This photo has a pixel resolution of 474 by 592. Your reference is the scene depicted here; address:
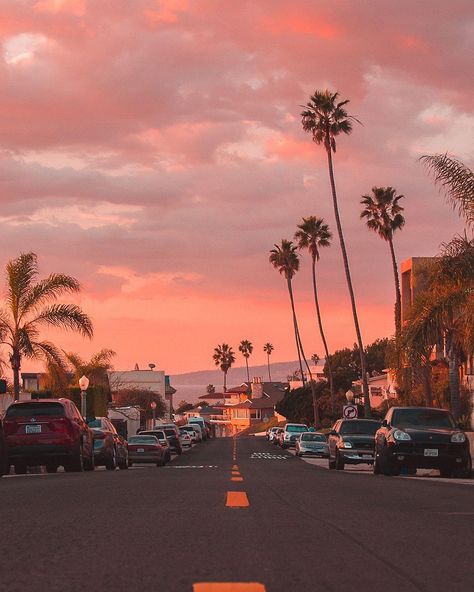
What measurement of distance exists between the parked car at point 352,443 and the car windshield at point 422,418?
652 cm

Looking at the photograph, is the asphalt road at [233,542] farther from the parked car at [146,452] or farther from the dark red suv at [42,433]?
the parked car at [146,452]

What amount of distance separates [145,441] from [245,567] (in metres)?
35.3

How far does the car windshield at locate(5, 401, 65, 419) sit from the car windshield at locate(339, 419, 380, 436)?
1039 centimetres

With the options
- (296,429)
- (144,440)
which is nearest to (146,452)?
(144,440)

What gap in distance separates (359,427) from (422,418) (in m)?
8.25

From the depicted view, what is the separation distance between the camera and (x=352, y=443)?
30.5m

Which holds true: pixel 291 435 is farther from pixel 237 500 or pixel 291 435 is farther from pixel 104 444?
pixel 237 500

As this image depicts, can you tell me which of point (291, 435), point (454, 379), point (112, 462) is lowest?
point (112, 462)

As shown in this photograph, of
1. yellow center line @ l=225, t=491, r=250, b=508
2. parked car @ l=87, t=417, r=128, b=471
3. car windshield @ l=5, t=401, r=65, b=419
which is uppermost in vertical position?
car windshield @ l=5, t=401, r=65, b=419

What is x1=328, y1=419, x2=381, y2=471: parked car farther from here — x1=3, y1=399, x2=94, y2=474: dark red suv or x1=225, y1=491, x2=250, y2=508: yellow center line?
x1=225, y1=491, x2=250, y2=508: yellow center line

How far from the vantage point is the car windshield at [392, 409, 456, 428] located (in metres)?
23.4

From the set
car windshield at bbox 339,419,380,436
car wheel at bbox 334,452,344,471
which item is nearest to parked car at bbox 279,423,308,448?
car windshield at bbox 339,419,380,436

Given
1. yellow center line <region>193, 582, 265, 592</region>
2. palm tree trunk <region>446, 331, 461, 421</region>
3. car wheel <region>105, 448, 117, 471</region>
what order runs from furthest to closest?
palm tree trunk <region>446, 331, 461, 421</region> → car wheel <region>105, 448, 117, 471</region> → yellow center line <region>193, 582, 265, 592</region>

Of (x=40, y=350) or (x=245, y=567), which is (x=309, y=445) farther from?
(x=245, y=567)
